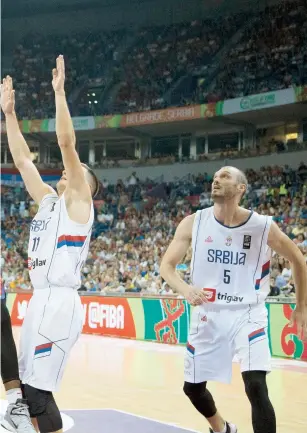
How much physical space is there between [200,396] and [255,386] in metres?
0.64

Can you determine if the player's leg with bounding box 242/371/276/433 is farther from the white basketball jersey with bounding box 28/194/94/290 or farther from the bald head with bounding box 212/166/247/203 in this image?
the white basketball jersey with bounding box 28/194/94/290

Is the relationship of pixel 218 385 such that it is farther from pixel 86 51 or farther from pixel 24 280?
pixel 86 51

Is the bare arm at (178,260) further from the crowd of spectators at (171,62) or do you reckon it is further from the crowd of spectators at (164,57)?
the crowd of spectators at (164,57)

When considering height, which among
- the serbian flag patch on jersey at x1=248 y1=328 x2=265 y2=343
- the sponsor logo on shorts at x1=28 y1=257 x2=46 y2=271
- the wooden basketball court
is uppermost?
the sponsor logo on shorts at x1=28 y1=257 x2=46 y2=271

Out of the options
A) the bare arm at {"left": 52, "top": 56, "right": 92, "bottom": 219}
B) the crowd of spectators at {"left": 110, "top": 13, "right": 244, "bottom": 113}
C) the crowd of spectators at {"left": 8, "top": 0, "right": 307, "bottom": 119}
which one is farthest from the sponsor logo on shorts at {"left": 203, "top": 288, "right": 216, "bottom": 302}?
the crowd of spectators at {"left": 110, "top": 13, "right": 244, "bottom": 113}

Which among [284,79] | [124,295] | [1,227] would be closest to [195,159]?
[284,79]

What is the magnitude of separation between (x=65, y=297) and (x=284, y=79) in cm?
2235

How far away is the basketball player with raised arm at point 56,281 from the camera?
4.05 m

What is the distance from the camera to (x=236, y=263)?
5184mm

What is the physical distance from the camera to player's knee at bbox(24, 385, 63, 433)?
4.00 meters

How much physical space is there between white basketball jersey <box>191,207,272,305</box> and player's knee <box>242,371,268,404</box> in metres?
0.55

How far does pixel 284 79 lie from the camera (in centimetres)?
2514

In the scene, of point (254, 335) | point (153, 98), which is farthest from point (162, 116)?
point (254, 335)

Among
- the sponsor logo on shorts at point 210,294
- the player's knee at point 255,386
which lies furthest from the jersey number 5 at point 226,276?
the player's knee at point 255,386
